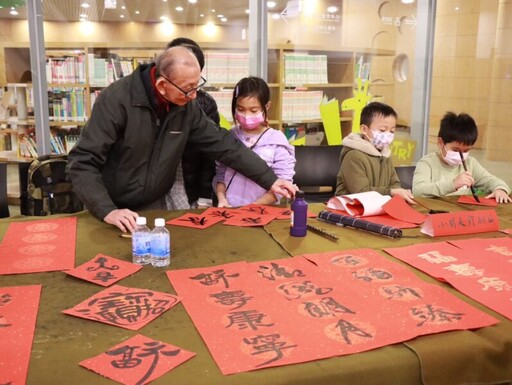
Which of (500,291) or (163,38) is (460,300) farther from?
(163,38)

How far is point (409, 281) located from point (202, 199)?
1.45 m

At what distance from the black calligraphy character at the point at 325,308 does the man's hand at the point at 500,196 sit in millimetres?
1519

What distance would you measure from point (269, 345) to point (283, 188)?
4.11 feet

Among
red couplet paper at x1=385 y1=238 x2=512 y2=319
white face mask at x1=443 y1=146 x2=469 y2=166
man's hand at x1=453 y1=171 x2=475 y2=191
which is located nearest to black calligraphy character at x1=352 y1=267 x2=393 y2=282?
red couplet paper at x1=385 y1=238 x2=512 y2=319

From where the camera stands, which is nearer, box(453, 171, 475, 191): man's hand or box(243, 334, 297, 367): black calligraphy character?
box(243, 334, 297, 367): black calligraphy character

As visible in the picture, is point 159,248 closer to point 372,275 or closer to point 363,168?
point 372,275

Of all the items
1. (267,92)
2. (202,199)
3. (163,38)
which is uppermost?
(163,38)

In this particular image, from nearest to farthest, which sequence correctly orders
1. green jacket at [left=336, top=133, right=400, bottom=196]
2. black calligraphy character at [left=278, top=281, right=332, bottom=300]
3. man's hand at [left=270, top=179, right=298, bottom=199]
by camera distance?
1. black calligraphy character at [left=278, top=281, right=332, bottom=300]
2. man's hand at [left=270, top=179, right=298, bottom=199]
3. green jacket at [left=336, top=133, right=400, bottom=196]

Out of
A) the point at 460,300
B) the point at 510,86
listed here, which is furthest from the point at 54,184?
the point at 510,86

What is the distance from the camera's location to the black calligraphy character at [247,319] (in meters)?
1.16

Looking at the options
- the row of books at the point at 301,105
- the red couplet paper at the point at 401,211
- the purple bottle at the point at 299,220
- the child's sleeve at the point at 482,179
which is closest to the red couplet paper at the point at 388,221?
the red couplet paper at the point at 401,211

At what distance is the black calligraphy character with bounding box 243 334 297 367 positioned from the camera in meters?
1.05

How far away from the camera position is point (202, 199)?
8.87 feet

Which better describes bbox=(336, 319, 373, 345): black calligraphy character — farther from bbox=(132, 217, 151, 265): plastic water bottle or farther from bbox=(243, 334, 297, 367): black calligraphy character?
bbox=(132, 217, 151, 265): plastic water bottle
